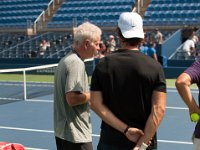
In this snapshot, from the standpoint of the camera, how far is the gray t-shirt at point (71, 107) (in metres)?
3.46

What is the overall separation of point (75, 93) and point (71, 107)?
186 mm

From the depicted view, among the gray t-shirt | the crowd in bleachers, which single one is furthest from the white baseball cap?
the crowd in bleachers

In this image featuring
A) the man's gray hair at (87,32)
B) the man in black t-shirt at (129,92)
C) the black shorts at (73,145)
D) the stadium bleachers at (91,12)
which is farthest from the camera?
the stadium bleachers at (91,12)

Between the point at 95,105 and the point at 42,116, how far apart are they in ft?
22.8

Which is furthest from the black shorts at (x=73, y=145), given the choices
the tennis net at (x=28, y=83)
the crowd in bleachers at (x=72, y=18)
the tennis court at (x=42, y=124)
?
the crowd in bleachers at (x=72, y=18)

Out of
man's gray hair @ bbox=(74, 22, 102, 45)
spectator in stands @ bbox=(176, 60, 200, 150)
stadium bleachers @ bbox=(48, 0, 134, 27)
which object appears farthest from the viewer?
stadium bleachers @ bbox=(48, 0, 134, 27)

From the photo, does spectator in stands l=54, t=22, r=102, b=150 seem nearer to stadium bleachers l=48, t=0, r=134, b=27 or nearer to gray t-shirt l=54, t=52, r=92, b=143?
gray t-shirt l=54, t=52, r=92, b=143

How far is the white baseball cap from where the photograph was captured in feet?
9.24

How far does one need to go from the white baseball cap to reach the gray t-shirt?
75 cm

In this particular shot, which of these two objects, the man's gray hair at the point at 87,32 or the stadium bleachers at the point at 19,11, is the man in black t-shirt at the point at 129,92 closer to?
the man's gray hair at the point at 87,32

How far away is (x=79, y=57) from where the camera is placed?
11.6 feet

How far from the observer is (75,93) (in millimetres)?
3434

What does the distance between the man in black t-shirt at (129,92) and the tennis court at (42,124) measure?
405 centimetres

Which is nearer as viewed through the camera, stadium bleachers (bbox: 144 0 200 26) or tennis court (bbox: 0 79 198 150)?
tennis court (bbox: 0 79 198 150)
